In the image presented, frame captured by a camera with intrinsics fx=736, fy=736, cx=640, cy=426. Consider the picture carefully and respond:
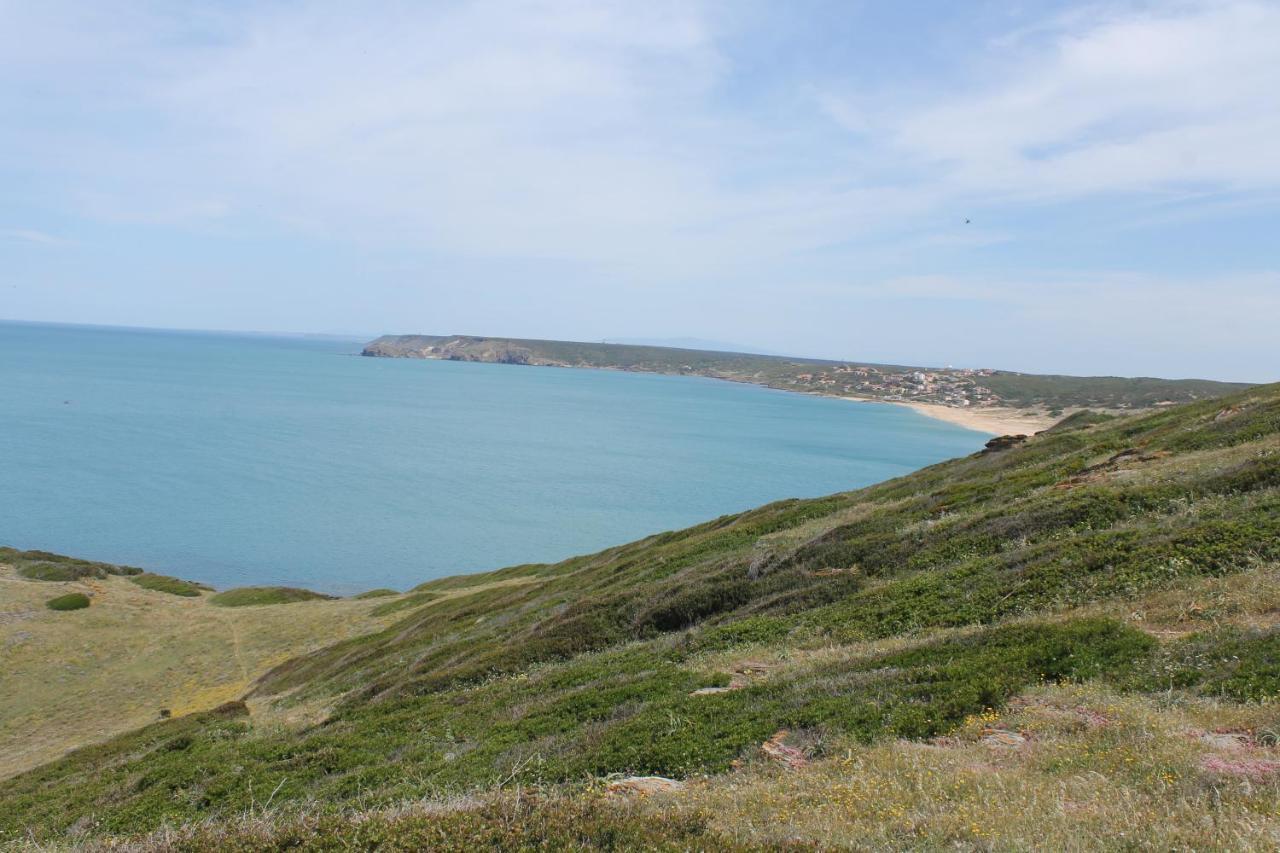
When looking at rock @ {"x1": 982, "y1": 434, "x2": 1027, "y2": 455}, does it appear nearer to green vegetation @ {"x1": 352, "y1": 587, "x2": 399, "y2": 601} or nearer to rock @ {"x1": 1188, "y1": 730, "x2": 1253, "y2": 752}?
rock @ {"x1": 1188, "y1": 730, "x2": 1253, "y2": 752}

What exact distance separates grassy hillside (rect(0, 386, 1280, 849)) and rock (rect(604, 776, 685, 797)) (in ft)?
0.79

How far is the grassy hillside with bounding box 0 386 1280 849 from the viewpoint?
24.8ft

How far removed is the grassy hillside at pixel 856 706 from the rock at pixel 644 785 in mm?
241

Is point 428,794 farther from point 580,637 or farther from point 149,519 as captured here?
point 149,519

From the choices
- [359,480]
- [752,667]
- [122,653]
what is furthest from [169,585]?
[752,667]

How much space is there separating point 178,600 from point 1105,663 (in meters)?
61.7

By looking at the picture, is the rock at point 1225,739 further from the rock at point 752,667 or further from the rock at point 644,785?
the rock at point 752,667

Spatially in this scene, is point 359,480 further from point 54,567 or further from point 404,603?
point 404,603

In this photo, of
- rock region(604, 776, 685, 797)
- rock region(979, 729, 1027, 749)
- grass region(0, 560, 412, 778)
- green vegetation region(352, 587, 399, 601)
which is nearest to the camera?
rock region(979, 729, 1027, 749)

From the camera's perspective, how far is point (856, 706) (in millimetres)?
11664

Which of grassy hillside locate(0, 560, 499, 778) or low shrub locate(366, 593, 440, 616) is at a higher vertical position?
low shrub locate(366, 593, 440, 616)

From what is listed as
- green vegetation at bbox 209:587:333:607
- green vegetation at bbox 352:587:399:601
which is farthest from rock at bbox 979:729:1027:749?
green vegetation at bbox 209:587:333:607

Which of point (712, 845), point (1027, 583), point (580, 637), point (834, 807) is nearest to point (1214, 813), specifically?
point (834, 807)

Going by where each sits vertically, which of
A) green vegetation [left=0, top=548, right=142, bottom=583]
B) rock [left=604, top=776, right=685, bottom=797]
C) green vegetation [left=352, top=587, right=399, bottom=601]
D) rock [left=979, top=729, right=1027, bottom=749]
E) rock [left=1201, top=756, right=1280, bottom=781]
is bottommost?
green vegetation [left=352, top=587, right=399, bottom=601]
